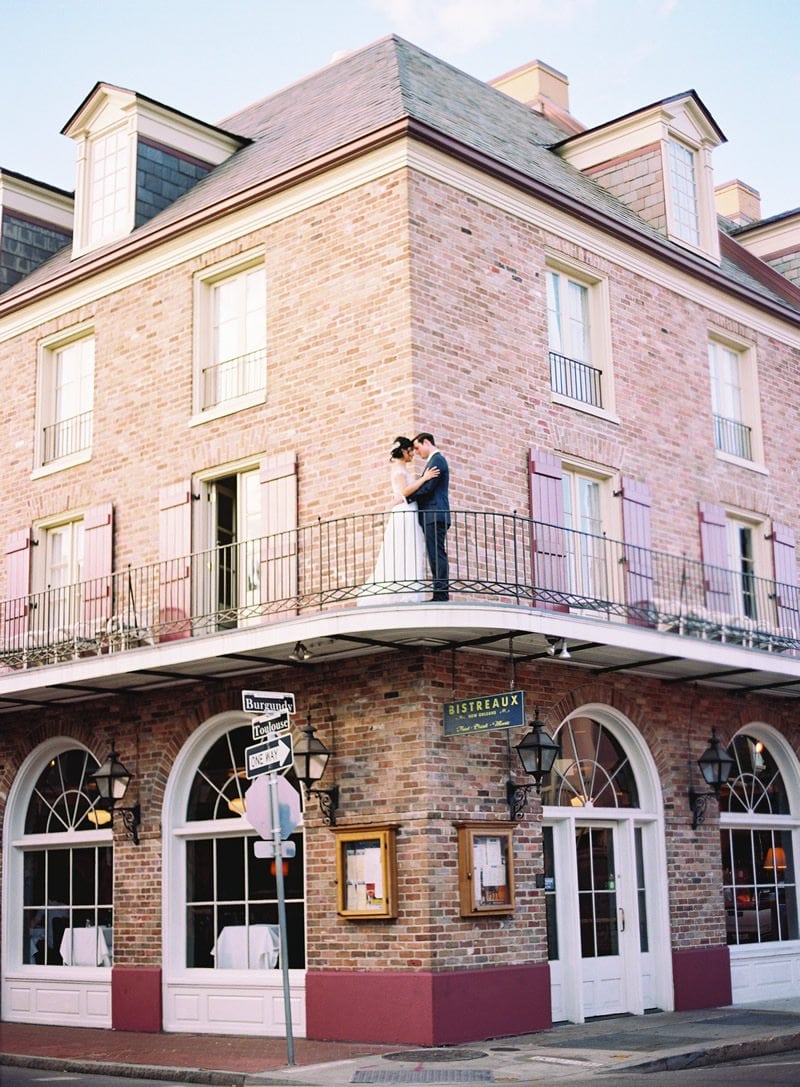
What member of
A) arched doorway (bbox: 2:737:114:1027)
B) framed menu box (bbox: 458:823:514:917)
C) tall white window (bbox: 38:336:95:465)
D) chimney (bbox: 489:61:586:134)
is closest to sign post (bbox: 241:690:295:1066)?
framed menu box (bbox: 458:823:514:917)

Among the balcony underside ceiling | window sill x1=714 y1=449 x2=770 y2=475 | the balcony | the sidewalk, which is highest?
the balcony

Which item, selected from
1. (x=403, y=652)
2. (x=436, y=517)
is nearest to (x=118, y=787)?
(x=403, y=652)

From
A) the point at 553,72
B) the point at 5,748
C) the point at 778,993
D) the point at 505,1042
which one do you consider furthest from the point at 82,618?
the point at 553,72

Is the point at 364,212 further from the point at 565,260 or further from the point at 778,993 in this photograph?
the point at 778,993

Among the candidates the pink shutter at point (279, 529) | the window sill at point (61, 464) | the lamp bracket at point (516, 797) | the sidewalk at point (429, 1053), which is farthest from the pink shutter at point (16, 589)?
the lamp bracket at point (516, 797)

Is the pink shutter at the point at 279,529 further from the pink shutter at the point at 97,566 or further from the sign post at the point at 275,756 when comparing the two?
the sign post at the point at 275,756

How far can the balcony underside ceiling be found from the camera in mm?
12617

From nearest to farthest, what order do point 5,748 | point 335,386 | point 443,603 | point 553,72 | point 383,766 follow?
point 443,603, point 383,766, point 335,386, point 5,748, point 553,72

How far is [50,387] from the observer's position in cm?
1853

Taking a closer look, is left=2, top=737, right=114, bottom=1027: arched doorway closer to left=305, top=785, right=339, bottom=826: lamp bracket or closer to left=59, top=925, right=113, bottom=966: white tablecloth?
left=59, top=925, right=113, bottom=966: white tablecloth

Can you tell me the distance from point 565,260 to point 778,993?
29.3 ft

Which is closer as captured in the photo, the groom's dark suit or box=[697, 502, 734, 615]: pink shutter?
the groom's dark suit

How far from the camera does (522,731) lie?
1430 cm

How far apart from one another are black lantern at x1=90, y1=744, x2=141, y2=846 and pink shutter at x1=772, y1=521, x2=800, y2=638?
321 inches
